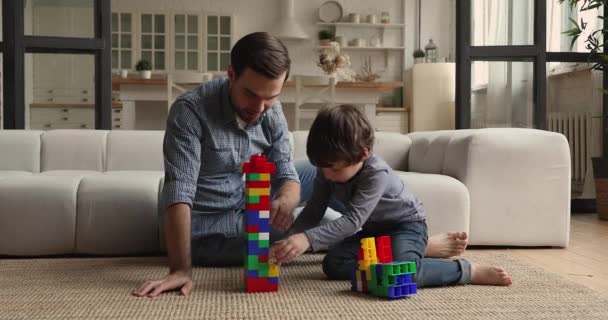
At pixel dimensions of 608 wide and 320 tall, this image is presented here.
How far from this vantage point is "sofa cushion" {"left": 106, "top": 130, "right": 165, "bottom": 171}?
2.89 metres

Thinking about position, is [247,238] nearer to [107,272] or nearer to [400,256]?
[400,256]

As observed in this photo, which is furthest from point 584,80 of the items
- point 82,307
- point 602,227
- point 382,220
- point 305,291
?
point 82,307

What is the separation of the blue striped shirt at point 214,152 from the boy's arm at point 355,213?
0.32 meters

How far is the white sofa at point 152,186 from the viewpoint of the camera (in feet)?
7.75

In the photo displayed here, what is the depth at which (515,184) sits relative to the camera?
2660 mm

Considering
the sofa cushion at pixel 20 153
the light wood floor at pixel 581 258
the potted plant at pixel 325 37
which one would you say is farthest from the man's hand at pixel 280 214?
the potted plant at pixel 325 37

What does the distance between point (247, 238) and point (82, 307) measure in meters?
0.41

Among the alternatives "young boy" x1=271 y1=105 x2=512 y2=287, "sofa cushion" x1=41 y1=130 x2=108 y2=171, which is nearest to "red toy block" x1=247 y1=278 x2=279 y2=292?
"young boy" x1=271 y1=105 x2=512 y2=287

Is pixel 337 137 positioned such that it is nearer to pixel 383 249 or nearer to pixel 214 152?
pixel 383 249

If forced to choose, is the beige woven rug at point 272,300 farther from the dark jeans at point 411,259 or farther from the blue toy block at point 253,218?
the blue toy block at point 253,218

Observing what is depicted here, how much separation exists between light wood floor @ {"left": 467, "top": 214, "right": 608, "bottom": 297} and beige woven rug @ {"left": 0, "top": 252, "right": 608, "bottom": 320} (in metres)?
0.14

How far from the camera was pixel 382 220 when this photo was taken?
192 centimetres

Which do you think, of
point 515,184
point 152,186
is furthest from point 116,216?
point 515,184

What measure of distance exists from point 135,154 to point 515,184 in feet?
5.18
